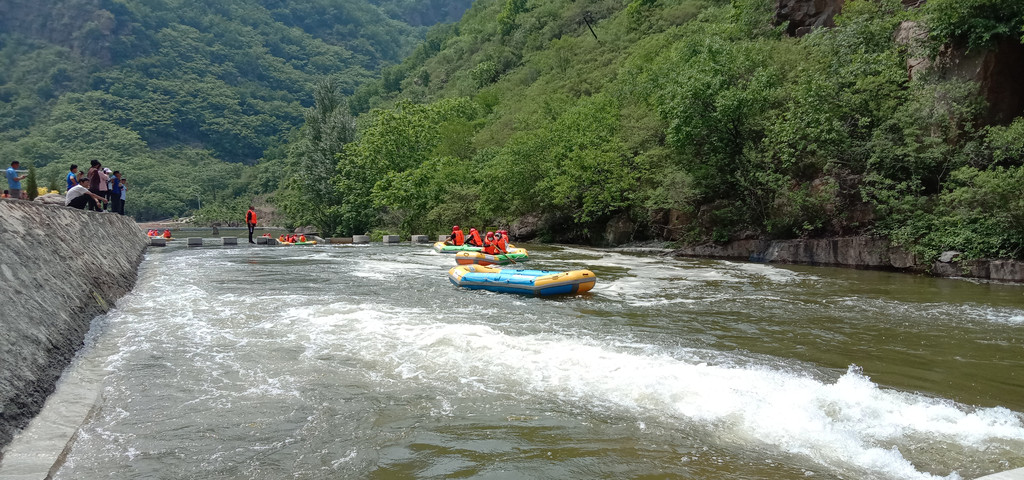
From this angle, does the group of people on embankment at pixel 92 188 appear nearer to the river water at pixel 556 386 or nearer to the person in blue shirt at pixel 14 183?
the person in blue shirt at pixel 14 183

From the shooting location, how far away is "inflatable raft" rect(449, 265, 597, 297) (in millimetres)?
12906

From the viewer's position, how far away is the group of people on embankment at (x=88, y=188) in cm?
1381

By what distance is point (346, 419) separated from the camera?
5723 millimetres

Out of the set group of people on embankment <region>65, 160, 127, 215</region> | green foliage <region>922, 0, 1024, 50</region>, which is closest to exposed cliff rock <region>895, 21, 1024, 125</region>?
green foliage <region>922, 0, 1024, 50</region>

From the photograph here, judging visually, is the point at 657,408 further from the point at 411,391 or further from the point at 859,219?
the point at 859,219

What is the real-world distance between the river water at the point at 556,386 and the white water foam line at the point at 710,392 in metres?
0.03

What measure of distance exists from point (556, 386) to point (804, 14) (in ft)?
94.4

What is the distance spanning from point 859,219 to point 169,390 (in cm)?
1909

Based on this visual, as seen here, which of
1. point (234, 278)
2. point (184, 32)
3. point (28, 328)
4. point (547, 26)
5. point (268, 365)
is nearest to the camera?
point (28, 328)

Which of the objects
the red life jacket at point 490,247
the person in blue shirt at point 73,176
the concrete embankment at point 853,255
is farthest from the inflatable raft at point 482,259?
the person in blue shirt at point 73,176

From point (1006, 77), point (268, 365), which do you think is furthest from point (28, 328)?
point (1006, 77)

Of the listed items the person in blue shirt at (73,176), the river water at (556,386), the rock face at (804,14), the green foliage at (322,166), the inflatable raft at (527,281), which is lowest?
the river water at (556,386)

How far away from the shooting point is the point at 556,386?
6.81m

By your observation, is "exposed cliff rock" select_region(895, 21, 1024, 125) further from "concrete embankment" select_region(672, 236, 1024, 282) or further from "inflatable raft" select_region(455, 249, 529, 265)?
"inflatable raft" select_region(455, 249, 529, 265)
